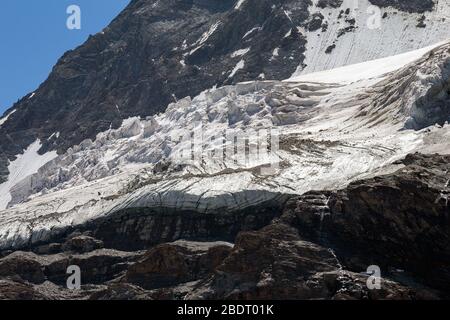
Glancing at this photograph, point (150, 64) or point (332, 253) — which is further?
point (150, 64)

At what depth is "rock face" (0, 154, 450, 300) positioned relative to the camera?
130 ft

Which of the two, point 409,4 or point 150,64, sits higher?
point 409,4

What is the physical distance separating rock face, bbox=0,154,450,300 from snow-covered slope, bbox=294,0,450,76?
69.3 meters

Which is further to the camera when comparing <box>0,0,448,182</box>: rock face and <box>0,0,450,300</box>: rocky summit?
<box>0,0,448,182</box>: rock face

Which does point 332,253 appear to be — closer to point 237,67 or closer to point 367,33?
point 367,33

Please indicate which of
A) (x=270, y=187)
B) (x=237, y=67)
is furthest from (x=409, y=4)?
(x=270, y=187)

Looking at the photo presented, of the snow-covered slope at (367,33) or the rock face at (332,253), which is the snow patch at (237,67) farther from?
the rock face at (332,253)

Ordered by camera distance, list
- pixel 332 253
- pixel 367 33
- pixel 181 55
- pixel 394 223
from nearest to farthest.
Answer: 1. pixel 332 253
2. pixel 394 223
3. pixel 367 33
4. pixel 181 55

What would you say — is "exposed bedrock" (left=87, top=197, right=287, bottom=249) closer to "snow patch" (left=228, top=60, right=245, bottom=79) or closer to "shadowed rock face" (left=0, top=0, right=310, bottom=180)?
"shadowed rock face" (left=0, top=0, right=310, bottom=180)

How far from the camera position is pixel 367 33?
124 m

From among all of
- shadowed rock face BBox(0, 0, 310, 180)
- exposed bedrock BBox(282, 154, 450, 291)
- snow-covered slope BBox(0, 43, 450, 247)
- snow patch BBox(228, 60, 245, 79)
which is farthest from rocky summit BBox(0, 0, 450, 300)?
shadowed rock face BBox(0, 0, 310, 180)

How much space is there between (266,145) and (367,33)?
203 ft

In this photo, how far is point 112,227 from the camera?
2282 inches

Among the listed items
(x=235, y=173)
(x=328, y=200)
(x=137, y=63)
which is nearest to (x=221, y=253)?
(x=328, y=200)
